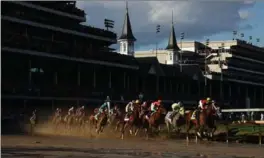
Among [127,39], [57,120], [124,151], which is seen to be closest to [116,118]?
Result: [57,120]

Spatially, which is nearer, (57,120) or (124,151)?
(124,151)

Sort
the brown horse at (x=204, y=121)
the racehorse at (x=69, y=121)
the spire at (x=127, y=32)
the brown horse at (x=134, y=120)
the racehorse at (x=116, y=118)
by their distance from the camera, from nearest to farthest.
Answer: the brown horse at (x=204, y=121)
the brown horse at (x=134, y=120)
the racehorse at (x=116, y=118)
the racehorse at (x=69, y=121)
the spire at (x=127, y=32)

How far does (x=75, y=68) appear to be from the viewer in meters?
75.4

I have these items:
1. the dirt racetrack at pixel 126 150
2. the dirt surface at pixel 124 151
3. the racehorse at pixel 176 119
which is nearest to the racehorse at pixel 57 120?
the racehorse at pixel 176 119

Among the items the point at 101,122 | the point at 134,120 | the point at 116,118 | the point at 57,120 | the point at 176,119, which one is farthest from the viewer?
the point at 57,120

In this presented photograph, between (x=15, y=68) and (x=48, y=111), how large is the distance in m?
7.14

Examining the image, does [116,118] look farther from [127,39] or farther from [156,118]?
[127,39]

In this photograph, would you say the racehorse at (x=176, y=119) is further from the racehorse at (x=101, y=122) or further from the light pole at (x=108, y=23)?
the light pole at (x=108, y=23)

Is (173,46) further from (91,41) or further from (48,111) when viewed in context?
(48,111)

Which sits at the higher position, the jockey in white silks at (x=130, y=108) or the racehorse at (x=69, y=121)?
the jockey in white silks at (x=130, y=108)

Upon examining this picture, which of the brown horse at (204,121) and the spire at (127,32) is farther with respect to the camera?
the spire at (127,32)

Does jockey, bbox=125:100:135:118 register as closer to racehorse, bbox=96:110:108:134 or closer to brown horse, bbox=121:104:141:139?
brown horse, bbox=121:104:141:139

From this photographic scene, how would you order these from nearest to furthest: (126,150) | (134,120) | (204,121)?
(126,150)
(204,121)
(134,120)

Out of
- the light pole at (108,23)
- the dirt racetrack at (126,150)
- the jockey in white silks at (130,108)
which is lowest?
the dirt racetrack at (126,150)
